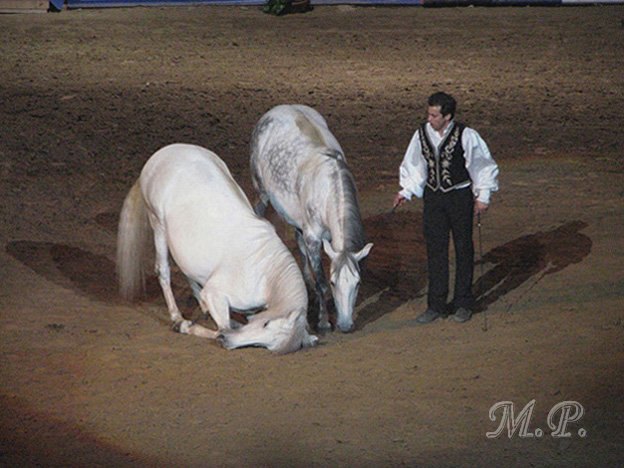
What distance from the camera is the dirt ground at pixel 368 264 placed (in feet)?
21.3

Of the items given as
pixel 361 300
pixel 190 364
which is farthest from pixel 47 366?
pixel 361 300

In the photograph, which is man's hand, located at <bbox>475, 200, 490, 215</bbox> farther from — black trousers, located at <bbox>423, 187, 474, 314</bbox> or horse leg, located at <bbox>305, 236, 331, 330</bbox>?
horse leg, located at <bbox>305, 236, 331, 330</bbox>

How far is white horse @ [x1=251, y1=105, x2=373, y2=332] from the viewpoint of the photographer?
25.0 ft

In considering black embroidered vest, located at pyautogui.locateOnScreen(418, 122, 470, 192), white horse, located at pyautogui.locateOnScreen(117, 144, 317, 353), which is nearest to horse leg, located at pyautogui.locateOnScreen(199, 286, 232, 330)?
white horse, located at pyautogui.locateOnScreen(117, 144, 317, 353)

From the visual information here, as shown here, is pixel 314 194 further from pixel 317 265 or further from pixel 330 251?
pixel 330 251

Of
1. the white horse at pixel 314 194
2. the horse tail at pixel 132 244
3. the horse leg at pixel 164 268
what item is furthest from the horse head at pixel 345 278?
the horse tail at pixel 132 244

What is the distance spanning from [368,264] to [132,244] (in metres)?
1.97

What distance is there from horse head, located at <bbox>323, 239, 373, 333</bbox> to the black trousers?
2.36ft

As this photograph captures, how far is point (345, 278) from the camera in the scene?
24.7ft

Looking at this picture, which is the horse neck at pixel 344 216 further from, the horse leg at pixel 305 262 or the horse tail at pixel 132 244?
the horse tail at pixel 132 244

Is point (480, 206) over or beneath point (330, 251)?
over

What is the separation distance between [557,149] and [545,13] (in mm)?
8017

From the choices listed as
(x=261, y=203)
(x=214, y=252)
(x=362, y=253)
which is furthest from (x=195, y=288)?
(x=261, y=203)

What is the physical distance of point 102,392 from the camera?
7.09 meters
